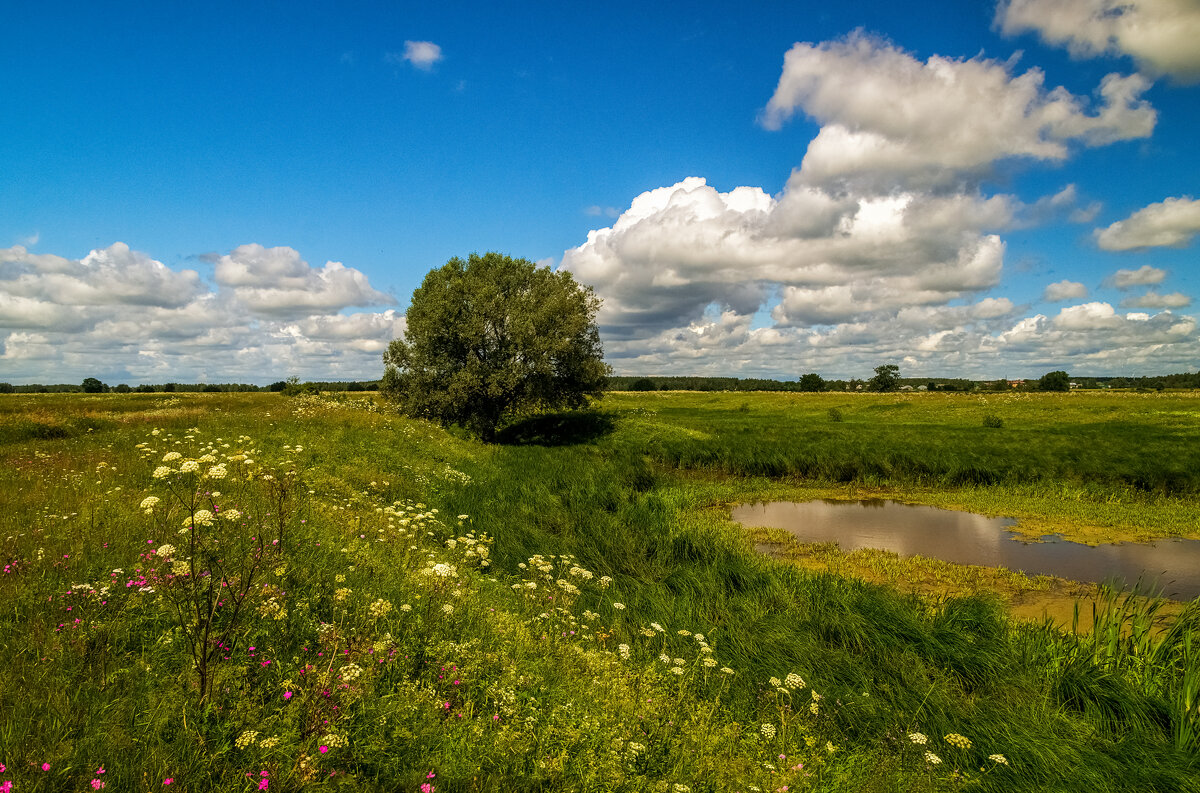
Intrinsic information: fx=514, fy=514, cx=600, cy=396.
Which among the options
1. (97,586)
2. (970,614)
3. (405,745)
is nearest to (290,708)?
(405,745)

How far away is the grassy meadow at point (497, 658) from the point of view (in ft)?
12.8

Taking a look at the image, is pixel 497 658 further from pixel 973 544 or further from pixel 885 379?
pixel 885 379

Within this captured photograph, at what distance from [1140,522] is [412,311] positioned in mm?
38947

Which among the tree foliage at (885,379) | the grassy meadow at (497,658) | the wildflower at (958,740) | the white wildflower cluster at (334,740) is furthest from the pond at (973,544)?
the tree foliage at (885,379)

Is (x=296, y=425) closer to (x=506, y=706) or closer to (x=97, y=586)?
(x=97, y=586)

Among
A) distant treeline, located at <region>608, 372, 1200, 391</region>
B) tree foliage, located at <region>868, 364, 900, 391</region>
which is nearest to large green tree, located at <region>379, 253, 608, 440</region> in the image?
distant treeline, located at <region>608, 372, 1200, 391</region>

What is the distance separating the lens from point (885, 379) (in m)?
125

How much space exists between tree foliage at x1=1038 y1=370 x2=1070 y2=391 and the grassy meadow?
441ft

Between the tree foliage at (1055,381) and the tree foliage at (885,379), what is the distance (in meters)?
28.4

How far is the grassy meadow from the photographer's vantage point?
3904 mm

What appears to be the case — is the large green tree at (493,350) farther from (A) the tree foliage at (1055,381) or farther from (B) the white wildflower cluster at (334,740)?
(A) the tree foliage at (1055,381)

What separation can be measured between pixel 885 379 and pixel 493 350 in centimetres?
11803

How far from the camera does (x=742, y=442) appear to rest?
31.9 metres

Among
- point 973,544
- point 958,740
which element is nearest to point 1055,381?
point 973,544
